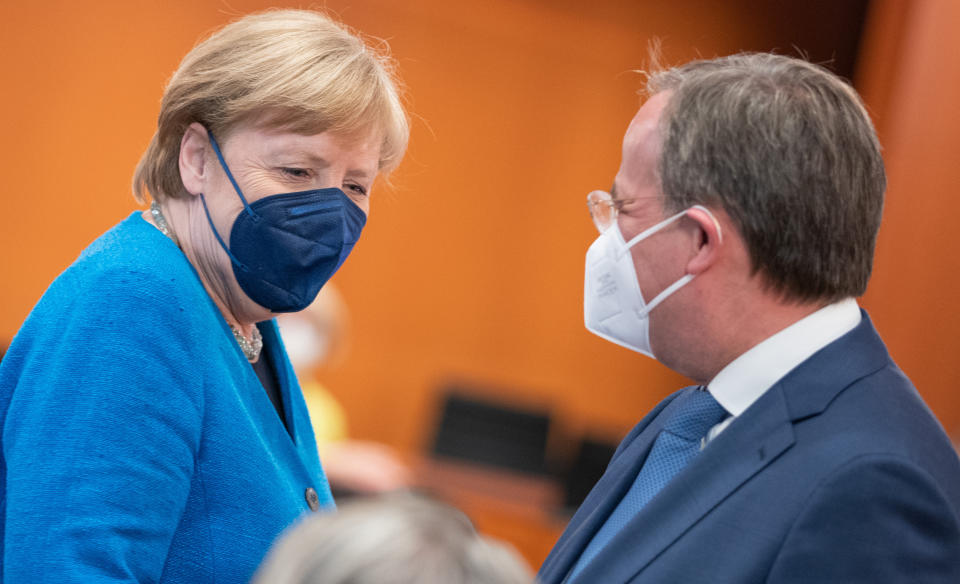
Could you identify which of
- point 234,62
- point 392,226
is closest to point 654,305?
point 234,62

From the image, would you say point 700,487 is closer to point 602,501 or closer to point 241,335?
point 602,501

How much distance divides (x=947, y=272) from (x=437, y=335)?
144 inches

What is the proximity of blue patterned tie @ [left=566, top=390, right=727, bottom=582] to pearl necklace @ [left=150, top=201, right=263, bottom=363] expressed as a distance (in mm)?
648

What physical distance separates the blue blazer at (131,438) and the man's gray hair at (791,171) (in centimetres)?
75

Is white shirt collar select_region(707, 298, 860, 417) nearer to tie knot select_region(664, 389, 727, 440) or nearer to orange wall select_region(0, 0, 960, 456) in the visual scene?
tie knot select_region(664, 389, 727, 440)

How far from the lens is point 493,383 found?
711 centimetres

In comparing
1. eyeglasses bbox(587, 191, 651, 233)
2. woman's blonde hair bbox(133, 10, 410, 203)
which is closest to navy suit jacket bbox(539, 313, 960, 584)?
eyeglasses bbox(587, 191, 651, 233)

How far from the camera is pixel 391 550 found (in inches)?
34.8

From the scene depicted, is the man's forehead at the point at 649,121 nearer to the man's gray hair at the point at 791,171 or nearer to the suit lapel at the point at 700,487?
the man's gray hair at the point at 791,171

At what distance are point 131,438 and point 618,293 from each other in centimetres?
75

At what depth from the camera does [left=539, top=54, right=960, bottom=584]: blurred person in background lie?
124cm

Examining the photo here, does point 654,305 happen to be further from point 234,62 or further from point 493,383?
point 493,383

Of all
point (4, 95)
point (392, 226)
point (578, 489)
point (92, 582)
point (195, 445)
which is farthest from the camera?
point (392, 226)

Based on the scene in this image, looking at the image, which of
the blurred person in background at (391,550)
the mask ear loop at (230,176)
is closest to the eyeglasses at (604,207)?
the mask ear loop at (230,176)
